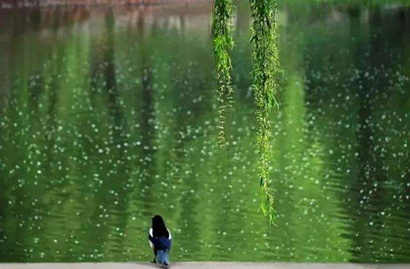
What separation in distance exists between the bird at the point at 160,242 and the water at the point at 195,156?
314 cm

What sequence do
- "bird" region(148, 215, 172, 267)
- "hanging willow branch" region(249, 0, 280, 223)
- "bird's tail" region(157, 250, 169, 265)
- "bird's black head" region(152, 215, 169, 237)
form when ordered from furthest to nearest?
"bird's black head" region(152, 215, 169, 237) → "bird" region(148, 215, 172, 267) → "bird's tail" region(157, 250, 169, 265) → "hanging willow branch" region(249, 0, 280, 223)

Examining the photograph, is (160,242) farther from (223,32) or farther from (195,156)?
(195,156)

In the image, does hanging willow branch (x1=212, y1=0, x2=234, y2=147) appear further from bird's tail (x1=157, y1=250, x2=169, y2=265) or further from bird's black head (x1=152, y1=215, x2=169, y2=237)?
bird's black head (x1=152, y1=215, x2=169, y2=237)

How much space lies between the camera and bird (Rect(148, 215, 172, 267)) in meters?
5.28

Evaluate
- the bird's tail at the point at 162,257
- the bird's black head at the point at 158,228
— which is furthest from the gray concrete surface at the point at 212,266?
the bird's black head at the point at 158,228

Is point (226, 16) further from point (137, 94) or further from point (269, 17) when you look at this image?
point (137, 94)

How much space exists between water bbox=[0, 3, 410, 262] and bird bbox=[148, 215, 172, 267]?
3.14 metres

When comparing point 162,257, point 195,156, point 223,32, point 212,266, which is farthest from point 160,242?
point 195,156

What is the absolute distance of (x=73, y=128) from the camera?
706 inches

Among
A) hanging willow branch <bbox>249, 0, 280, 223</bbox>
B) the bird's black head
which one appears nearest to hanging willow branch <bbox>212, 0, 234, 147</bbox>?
hanging willow branch <bbox>249, 0, 280, 223</bbox>

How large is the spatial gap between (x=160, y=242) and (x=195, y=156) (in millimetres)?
9196

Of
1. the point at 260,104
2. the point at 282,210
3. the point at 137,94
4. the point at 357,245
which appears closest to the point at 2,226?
the point at 282,210

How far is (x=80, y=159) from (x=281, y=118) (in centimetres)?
473

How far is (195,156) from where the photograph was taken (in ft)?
48.8
